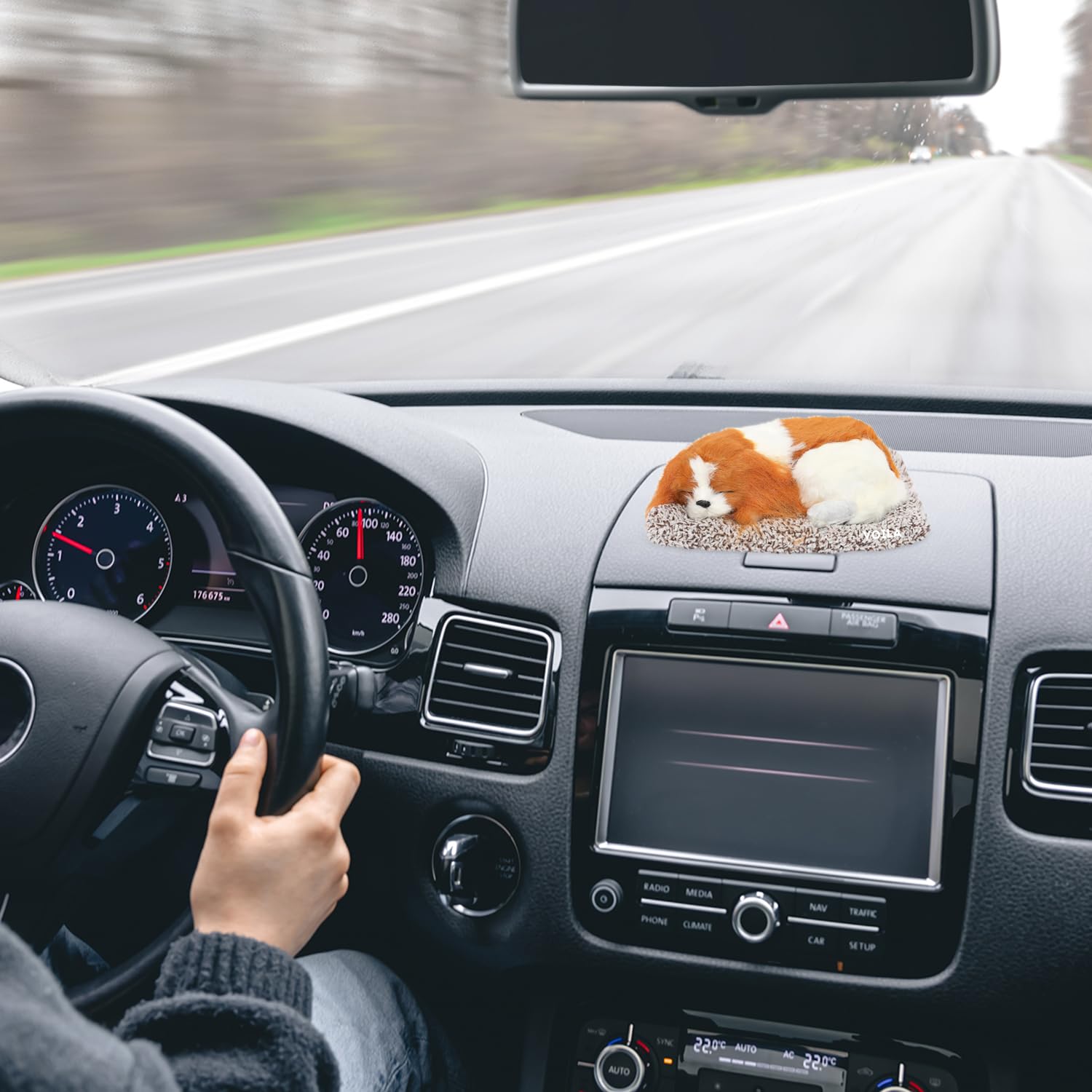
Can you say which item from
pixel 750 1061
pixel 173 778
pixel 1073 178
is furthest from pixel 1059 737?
pixel 1073 178

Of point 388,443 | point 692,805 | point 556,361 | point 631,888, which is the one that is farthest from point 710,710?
point 556,361

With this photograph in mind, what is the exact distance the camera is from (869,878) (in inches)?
84.3

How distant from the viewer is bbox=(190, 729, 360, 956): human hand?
4.99 feet

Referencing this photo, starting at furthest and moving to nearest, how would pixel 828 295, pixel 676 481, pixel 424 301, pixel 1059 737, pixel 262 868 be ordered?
pixel 828 295 → pixel 424 301 → pixel 676 481 → pixel 1059 737 → pixel 262 868

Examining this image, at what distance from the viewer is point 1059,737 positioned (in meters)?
2.09

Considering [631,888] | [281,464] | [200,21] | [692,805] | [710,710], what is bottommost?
[631,888]

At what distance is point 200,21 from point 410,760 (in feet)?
30.0

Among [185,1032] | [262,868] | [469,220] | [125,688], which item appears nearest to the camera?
[185,1032]

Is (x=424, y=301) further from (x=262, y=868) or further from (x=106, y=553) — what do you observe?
(x=262, y=868)

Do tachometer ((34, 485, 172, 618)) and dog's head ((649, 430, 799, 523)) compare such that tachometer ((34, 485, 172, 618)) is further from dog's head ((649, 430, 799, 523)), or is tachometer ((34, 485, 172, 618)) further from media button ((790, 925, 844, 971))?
media button ((790, 925, 844, 971))

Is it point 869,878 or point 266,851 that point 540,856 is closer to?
point 869,878

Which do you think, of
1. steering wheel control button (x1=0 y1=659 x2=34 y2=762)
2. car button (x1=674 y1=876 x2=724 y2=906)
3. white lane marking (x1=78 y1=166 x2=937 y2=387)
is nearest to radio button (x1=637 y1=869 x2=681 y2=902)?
car button (x1=674 y1=876 x2=724 y2=906)

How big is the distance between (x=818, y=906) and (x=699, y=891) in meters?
0.20

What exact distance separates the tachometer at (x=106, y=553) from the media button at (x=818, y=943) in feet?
4.49
